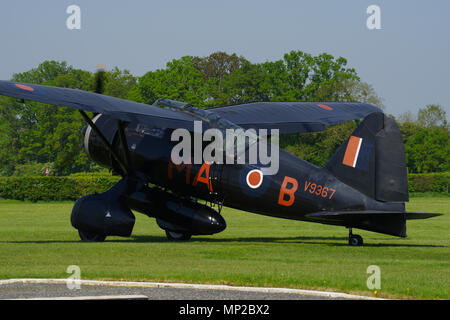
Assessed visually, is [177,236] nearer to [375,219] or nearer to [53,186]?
[375,219]

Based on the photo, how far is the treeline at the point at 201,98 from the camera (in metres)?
80.5

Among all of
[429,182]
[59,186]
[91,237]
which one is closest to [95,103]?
[91,237]

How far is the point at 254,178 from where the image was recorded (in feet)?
62.4

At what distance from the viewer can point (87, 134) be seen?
21.8m

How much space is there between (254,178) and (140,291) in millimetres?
8596

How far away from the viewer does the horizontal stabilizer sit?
17.3 metres

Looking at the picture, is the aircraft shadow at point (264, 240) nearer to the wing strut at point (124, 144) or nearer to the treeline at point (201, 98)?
the wing strut at point (124, 144)

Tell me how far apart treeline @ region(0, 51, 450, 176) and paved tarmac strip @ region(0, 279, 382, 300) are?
63566 millimetres
